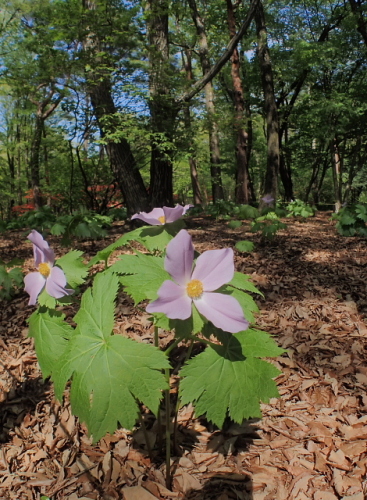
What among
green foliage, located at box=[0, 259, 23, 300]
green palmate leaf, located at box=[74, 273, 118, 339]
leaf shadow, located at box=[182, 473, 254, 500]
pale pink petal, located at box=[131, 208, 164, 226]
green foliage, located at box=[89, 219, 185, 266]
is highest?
pale pink petal, located at box=[131, 208, 164, 226]

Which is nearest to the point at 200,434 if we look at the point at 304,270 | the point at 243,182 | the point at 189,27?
the point at 304,270

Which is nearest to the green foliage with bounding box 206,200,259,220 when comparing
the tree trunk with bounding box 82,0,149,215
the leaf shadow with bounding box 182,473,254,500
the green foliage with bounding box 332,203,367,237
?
the green foliage with bounding box 332,203,367,237

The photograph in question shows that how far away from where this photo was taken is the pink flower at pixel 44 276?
1145 millimetres

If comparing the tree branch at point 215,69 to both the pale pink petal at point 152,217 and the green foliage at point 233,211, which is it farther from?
the pale pink petal at point 152,217

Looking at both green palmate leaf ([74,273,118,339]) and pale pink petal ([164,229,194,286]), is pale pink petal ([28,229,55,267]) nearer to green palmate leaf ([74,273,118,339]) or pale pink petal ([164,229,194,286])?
green palmate leaf ([74,273,118,339])

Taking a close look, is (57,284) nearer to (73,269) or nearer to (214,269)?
(73,269)

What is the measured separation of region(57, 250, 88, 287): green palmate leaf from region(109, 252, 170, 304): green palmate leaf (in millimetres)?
160

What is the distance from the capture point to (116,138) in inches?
235

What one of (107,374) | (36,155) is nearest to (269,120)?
(36,155)

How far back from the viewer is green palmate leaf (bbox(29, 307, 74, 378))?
1176mm

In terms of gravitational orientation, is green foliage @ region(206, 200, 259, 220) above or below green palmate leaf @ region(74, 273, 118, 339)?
below

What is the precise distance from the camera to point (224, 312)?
2.90ft

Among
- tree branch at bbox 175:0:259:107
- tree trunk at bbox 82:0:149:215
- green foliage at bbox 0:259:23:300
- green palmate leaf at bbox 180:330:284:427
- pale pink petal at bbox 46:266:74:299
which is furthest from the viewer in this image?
tree branch at bbox 175:0:259:107

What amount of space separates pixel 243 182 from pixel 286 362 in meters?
9.56
